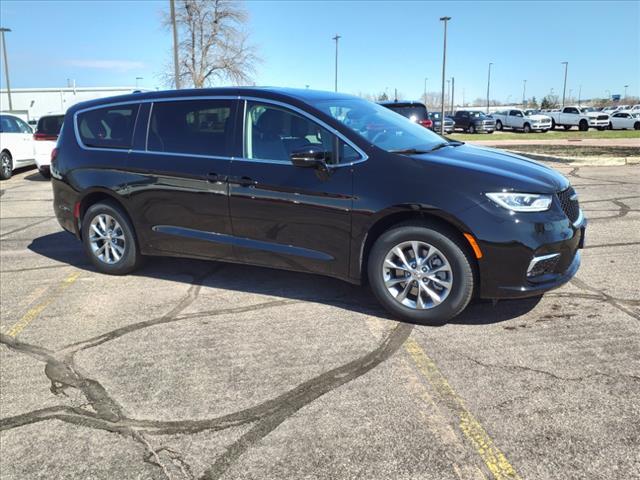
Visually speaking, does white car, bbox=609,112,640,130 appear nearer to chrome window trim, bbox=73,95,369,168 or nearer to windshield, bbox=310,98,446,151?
windshield, bbox=310,98,446,151

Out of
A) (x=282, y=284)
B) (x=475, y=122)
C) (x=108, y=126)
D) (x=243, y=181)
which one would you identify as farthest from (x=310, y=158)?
(x=475, y=122)

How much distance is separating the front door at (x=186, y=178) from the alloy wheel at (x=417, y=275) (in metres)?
1.54

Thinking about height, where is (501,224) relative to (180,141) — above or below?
below

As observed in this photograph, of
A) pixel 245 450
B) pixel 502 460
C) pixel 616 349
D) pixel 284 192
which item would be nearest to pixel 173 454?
pixel 245 450

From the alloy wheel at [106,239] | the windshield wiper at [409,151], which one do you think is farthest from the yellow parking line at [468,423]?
the alloy wheel at [106,239]

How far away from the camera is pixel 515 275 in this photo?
12.4 ft

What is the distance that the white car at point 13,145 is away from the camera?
13.9 metres

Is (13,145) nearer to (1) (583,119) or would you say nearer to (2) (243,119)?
(2) (243,119)

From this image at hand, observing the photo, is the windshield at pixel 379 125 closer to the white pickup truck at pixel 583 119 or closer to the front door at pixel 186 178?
the front door at pixel 186 178

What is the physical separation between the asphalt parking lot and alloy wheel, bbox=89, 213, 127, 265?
1.24 feet

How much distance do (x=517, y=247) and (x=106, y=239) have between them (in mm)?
4010

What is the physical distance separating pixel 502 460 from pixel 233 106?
3.49 metres

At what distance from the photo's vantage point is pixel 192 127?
16.2 ft

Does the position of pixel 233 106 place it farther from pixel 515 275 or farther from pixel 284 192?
pixel 515 275
